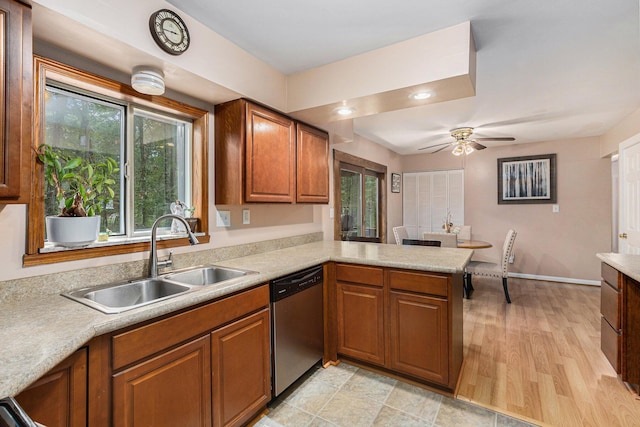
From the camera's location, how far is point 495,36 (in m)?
1.91

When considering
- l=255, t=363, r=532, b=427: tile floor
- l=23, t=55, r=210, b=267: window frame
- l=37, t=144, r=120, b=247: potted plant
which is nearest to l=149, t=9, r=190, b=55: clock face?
l=23, t=55, r=210, b=267: window frame

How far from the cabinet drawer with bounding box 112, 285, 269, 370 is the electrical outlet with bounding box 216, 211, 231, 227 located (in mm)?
736

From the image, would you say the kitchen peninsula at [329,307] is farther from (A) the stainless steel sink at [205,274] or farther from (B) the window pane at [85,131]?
(B) the window pane at [85,131]

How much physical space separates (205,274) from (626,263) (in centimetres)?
285

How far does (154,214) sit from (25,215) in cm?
68

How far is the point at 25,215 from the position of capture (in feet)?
4.40

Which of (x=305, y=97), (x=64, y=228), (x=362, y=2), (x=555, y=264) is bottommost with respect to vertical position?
(x=555, y=264)

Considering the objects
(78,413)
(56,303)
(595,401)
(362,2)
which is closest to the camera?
(78,413)

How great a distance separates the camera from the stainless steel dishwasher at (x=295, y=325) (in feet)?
6.07

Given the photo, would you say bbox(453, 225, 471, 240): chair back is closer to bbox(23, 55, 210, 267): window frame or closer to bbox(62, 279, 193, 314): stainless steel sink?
bbox(23, 55, 210, 267): window frame

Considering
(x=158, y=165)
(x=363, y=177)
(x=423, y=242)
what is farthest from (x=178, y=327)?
(x=363, y=177)

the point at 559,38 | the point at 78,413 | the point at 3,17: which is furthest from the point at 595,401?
the point at 3,17

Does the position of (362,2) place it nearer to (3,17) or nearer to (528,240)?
(3,17)

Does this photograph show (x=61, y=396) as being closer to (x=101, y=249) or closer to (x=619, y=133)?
(x=101, y=249)
